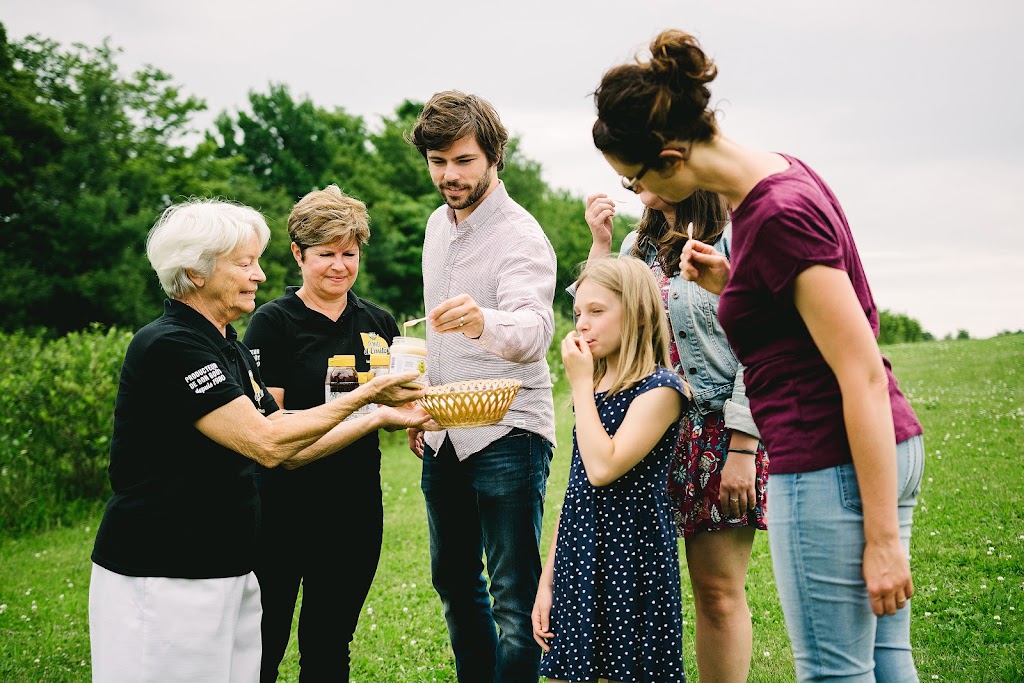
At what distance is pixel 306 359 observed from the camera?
3697mm

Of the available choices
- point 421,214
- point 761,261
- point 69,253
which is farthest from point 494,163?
point 421,214

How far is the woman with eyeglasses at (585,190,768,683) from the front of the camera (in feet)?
10.1

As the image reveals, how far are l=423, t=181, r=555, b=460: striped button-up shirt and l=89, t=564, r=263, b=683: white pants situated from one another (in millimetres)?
1150

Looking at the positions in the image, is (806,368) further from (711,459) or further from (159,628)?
(159,628)

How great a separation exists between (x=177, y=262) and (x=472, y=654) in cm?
210

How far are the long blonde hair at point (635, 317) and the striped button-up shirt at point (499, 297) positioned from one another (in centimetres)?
36

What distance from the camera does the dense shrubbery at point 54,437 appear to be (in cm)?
812

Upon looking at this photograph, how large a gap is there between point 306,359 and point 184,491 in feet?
3.46

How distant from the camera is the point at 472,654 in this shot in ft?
12.4

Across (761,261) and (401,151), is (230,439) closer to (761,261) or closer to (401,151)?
(761,261)

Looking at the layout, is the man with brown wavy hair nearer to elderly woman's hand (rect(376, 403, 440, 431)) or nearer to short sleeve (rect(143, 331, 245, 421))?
elderly woman's hand (rect(376, 403, 440, 431))

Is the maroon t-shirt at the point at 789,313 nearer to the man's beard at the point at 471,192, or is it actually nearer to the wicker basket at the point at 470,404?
the wicker basket at the point at 470,404

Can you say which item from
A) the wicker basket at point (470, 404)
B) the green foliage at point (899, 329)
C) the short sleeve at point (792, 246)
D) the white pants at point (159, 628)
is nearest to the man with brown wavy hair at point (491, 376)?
the wicker basket at point (470, 404)

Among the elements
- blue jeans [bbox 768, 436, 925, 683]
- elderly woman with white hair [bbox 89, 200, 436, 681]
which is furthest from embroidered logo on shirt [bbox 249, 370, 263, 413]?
blue jeans [bbox 768, 436, 925, 683]
